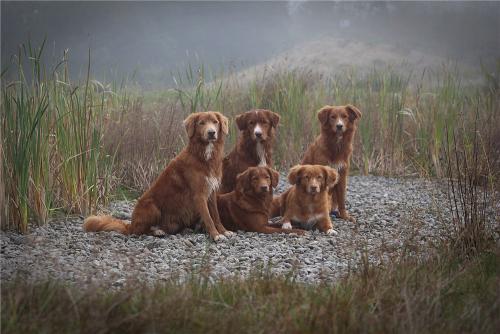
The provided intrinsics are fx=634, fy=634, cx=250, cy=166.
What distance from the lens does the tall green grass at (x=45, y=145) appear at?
6.26 meters

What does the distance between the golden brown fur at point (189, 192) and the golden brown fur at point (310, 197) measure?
86 centimetres

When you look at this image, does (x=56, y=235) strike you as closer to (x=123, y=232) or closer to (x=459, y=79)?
(x=123, y=232)

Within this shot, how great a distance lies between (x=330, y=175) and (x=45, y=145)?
3034 mm

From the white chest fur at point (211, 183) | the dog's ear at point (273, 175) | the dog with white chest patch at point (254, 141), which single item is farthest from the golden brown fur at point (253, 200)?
the dog with white chest patch at point (254, 141)

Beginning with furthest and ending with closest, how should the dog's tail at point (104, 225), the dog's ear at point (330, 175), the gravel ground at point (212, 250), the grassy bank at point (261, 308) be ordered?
the dog's ear at point (330, 175)
the dog's tail at point (104, 225)
the gravel ground at point (212, 250)
the grassy bank at point (261, 308)

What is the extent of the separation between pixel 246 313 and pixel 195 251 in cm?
241

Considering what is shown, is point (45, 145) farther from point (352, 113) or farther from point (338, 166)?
point (352, 113)

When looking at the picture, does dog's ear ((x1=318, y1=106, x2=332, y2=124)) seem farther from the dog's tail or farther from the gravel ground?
the dog's tail

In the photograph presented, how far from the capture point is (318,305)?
3.72m

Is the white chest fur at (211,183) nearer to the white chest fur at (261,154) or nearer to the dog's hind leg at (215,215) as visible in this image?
the dog's hind leg at (215,215)

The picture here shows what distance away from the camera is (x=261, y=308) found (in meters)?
3.62

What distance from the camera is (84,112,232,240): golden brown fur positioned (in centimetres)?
634

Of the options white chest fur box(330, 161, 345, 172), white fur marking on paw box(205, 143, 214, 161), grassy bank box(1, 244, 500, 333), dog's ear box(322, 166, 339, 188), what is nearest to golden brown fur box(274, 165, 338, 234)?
dog's ear box(322, 166, 339, 188)

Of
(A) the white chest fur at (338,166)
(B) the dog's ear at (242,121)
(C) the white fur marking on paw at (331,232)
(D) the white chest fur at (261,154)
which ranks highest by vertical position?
(B) the dog's ear at (242,121)
